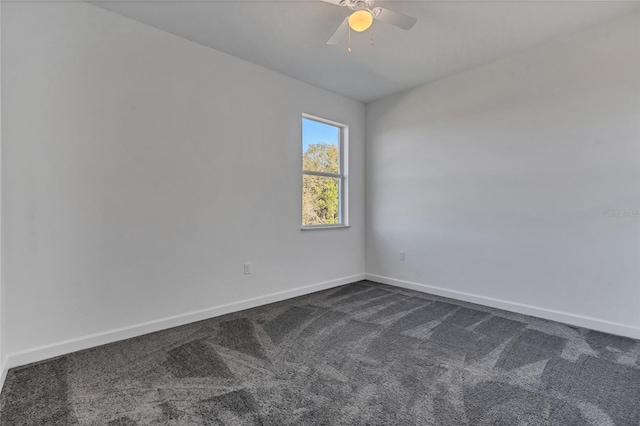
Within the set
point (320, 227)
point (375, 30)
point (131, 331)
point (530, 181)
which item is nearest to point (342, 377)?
point (131, 331)

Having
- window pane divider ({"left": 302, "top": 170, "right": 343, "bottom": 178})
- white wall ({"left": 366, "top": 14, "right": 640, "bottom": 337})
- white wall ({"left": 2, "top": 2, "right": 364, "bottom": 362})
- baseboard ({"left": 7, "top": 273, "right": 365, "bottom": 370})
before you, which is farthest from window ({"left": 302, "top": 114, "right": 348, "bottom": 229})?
baseboard ({"left": 7, "top": 273, "right": 365, "bottom": 370})

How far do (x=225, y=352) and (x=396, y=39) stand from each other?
3051 mm

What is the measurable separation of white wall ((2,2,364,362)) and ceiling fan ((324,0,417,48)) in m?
1.43

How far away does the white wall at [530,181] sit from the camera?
2.60 m

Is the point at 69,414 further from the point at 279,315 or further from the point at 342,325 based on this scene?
the point at 342,325

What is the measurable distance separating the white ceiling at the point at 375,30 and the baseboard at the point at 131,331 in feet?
8.41

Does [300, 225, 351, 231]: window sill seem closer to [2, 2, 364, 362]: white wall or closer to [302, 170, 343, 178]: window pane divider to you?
[2, 2, 364, 362]: white wall

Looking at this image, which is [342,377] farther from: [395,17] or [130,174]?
[395,17]

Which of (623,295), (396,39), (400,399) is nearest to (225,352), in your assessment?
(400,399)

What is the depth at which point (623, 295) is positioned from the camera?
260 cm

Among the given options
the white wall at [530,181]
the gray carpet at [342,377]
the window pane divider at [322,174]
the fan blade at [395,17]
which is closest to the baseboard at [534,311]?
the white wall at [530,181]

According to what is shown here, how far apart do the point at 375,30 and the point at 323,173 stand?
1826mm

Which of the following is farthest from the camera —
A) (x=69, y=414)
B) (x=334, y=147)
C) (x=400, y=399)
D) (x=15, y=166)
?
(x=334, y=147)

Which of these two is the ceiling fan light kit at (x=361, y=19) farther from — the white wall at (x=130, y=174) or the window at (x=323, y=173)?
the window at (x=323, y=173)
